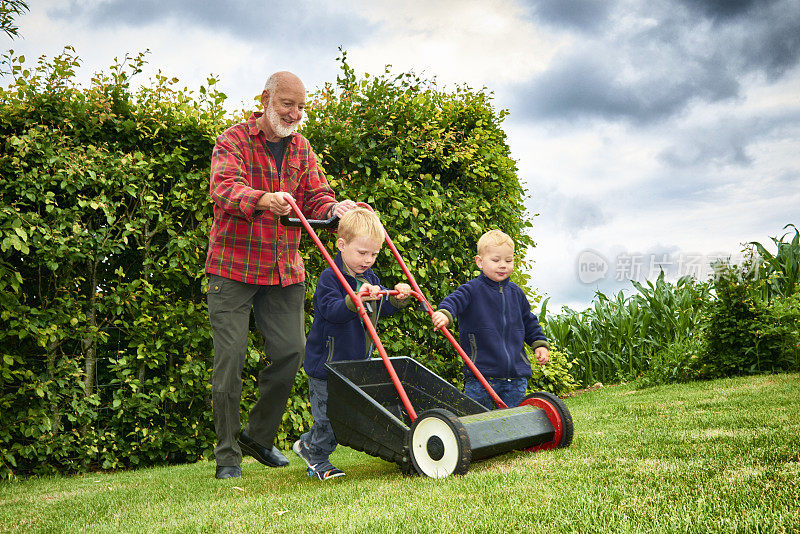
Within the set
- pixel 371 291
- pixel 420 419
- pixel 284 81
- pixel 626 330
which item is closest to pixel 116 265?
pixel 284 81

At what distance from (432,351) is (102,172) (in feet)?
9.63

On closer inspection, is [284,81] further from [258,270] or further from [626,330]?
[626,330]

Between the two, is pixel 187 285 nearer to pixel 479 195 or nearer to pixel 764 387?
pixel 479 195

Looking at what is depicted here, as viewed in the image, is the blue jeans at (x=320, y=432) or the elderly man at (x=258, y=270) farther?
the elderly man at (x=258, y=270)

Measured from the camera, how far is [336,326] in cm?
362

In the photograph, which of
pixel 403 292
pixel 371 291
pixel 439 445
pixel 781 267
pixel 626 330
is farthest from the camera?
pixel 626 330

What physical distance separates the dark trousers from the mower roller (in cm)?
50

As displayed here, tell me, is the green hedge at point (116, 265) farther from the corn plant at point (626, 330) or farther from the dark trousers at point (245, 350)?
the corn plant at point (626, 330)

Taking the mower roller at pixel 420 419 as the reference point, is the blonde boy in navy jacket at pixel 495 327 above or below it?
above

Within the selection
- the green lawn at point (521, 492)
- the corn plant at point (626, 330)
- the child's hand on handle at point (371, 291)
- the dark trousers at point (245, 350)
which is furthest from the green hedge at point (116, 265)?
the corn plant at point (626, 330)

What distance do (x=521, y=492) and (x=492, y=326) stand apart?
1.92 metres

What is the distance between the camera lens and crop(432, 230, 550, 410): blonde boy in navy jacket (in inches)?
165

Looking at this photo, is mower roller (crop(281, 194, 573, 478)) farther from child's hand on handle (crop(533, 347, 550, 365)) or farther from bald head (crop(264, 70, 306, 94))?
bald head (crop(264, 70, 306, 94))

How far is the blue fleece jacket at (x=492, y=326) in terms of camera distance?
4.19 m
